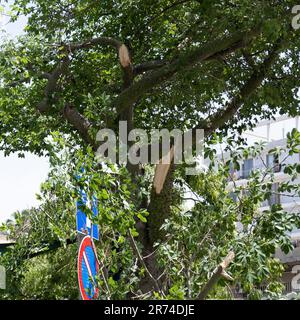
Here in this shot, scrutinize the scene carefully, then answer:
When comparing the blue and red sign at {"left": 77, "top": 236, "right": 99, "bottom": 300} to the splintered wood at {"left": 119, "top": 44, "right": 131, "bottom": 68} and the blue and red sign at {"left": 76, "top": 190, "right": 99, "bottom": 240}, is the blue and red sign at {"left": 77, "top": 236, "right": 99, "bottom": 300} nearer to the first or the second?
the blue and red sign at {"left": 76, "top": 190, "right": 99, "bottom": 240}

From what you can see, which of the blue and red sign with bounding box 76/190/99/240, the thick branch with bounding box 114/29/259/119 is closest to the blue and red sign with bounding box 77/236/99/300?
the blue and red sign with bounding box 76/190/99/240

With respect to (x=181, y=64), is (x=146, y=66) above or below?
above

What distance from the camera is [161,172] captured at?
11.8m

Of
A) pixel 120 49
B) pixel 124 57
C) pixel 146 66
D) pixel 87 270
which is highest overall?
pixel 120 49

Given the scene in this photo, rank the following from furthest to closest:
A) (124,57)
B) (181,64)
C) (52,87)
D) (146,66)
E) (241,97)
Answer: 1. (52,87)
2. (146,66)
3. (124,57)
4. (241,97)
5. (181,64)

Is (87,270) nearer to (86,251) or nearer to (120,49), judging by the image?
(86,251)

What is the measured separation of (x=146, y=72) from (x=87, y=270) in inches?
344

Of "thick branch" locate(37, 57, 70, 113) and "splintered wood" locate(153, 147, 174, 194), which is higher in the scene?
"thick branch" locate(37, 57, 70, 113)

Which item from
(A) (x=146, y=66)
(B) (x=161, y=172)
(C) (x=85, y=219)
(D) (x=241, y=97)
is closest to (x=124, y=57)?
(A) (x=146, y=66)

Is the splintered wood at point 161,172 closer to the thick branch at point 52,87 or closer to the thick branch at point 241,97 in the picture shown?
the thick branch at point 241,97

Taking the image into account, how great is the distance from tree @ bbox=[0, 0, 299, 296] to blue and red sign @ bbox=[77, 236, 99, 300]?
20.8ft

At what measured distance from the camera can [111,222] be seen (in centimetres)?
540

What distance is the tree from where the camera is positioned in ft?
38.7

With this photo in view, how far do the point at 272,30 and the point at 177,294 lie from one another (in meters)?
6.04
